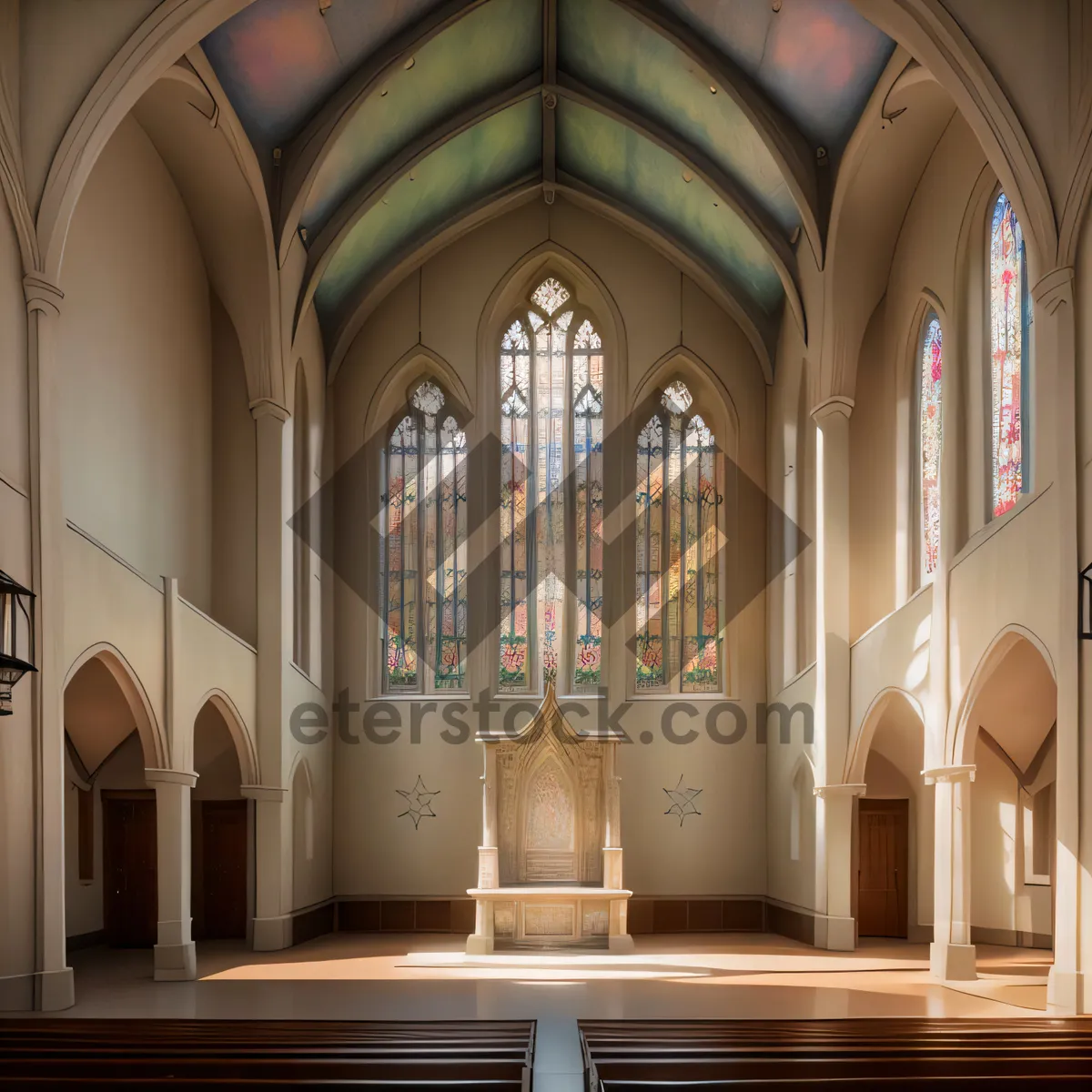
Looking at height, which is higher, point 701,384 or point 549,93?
point 549,93

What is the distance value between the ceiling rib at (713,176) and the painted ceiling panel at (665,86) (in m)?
0.09

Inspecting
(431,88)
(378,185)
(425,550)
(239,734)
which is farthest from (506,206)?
(239,734)

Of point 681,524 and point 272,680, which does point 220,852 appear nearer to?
point 272,680

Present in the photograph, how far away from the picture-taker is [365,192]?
16.4 meters

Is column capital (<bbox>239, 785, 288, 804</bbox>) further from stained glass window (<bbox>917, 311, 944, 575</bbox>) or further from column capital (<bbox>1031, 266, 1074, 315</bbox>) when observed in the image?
column capital (<bbox>1031, 266, 1074, 315</bbox>)

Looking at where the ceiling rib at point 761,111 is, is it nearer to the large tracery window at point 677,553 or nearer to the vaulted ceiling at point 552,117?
the vaulted ceiling at point 552,117

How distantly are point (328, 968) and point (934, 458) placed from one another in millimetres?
8215

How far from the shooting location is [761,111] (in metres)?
14.6

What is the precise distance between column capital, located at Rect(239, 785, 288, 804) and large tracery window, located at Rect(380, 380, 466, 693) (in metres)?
3.42

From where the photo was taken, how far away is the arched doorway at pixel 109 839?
1578 centimetres

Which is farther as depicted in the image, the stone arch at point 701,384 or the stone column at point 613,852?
the stone arch at point 701,384

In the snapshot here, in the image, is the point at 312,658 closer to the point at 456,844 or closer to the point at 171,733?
the point at 456,844

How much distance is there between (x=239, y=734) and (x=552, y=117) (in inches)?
336

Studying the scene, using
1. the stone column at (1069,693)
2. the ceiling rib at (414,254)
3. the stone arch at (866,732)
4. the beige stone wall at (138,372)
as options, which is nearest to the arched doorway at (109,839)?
the beige stone wall at (138,372)
